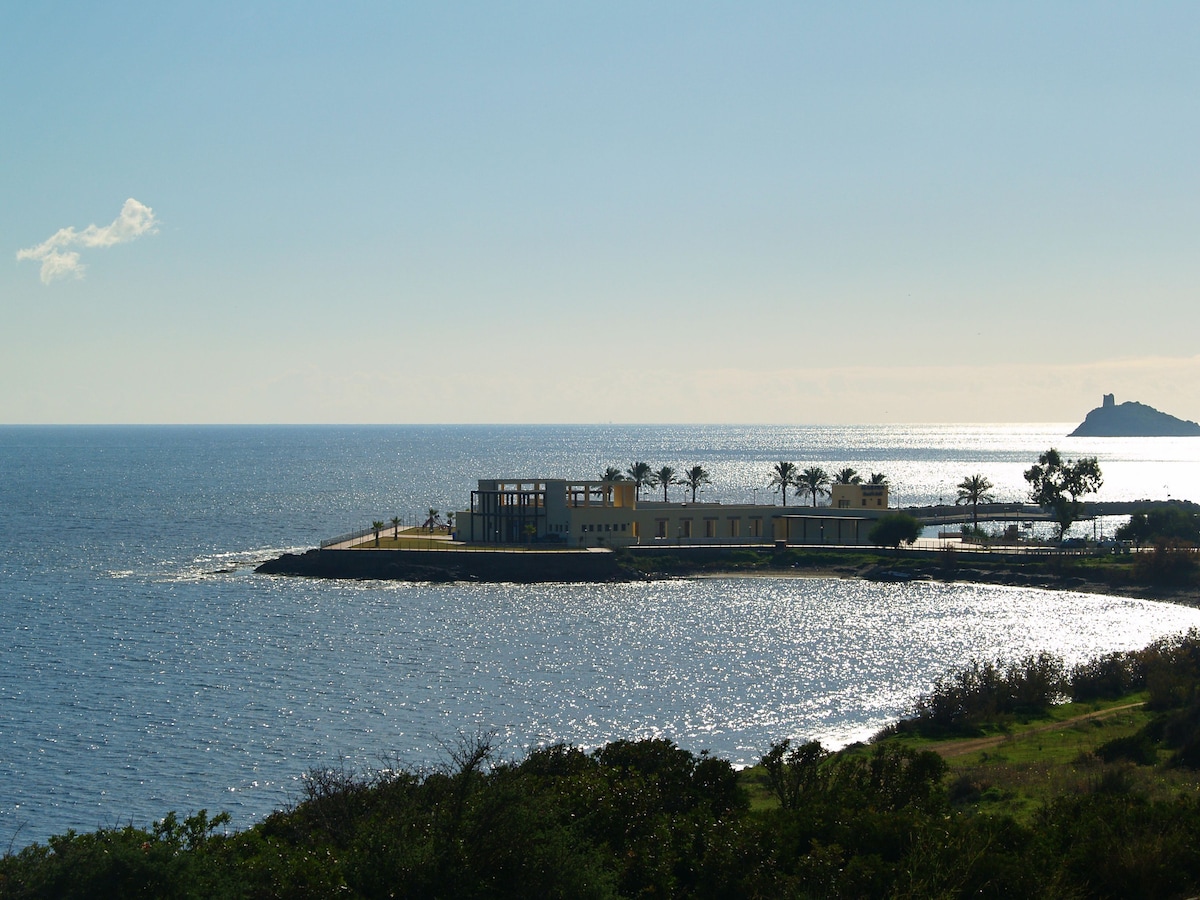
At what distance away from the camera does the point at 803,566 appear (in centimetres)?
10244

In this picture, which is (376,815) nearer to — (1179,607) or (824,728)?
(824,728)

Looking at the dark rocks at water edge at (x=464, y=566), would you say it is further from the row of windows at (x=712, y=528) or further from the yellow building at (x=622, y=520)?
the row of windows at (x=712, y=528)

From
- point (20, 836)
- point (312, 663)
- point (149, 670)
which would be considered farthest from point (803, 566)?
point (20, 836)

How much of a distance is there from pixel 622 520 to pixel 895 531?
2380 centimetres

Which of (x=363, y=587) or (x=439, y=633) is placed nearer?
(x=439, y=633)

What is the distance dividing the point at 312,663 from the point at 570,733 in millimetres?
19931

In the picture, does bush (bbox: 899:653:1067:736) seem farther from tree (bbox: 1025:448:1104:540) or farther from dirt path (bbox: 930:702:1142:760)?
tree (bbox: 1025:448:1104:540)

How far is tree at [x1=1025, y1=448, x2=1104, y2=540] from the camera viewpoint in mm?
111312

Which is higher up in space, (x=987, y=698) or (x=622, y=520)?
(x=622, y=520)

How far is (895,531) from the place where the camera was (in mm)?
106812

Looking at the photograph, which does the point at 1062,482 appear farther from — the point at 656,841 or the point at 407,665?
the point at 656,841

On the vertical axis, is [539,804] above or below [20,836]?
above

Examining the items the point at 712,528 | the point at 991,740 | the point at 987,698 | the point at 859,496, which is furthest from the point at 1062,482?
the point at 991,740

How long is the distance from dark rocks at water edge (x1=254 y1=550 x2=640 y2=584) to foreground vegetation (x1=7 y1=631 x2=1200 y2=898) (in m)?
62.5
